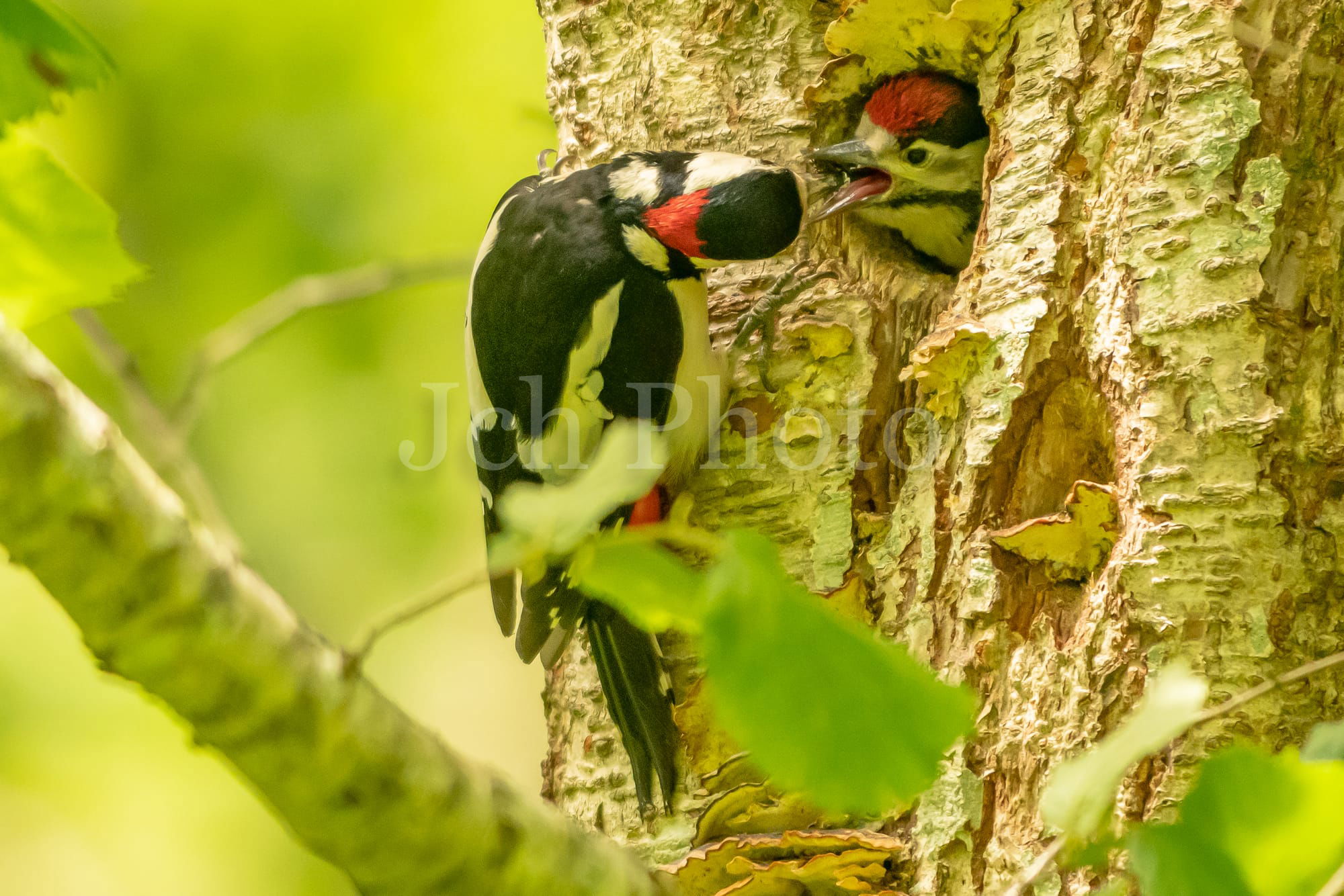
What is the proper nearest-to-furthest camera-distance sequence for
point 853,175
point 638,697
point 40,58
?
point 40,58, point 638,697, point 853,175

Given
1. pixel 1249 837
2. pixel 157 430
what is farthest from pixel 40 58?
pixel 1249 837

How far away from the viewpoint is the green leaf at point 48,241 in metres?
0.90

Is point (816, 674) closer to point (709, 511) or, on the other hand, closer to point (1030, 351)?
point (1030, 351)

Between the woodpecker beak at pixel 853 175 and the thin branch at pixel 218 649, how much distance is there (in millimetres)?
1209

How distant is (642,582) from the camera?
69cm

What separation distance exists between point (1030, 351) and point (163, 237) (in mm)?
2577

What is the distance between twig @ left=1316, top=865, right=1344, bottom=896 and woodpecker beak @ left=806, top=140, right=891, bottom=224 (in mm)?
1335

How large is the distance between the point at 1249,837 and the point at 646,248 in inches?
52.9

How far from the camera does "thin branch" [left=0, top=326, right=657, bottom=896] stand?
2.65ft

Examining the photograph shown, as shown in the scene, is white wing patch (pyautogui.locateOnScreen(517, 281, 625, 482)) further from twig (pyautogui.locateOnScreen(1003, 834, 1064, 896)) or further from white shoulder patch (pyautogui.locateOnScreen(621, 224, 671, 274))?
twig (pyautogui.locateOnScreen(1003, 834, 1064, 896))

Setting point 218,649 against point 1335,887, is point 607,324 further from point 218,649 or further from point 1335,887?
point 1335,887

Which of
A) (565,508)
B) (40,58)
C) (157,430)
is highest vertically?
(40,58)

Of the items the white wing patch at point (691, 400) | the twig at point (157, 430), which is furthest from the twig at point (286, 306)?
the white wing patch at point (691, 400)

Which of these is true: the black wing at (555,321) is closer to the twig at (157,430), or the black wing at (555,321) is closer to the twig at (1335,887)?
the twig at (157,430)
